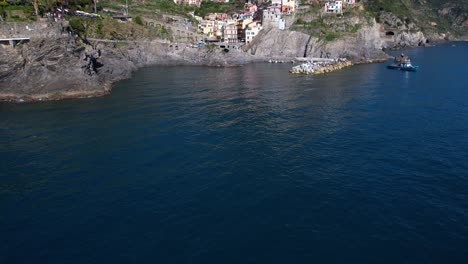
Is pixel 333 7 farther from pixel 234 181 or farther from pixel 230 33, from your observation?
pixel 234 181

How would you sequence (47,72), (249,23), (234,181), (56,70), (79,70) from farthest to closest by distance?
(249,23)
(79,70)
(56,70)
(47,72)
(234,181)

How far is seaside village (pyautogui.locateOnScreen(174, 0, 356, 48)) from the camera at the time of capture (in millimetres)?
128500

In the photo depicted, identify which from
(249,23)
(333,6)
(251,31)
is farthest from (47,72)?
(333,6)

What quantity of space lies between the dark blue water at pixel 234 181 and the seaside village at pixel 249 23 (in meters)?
73.9

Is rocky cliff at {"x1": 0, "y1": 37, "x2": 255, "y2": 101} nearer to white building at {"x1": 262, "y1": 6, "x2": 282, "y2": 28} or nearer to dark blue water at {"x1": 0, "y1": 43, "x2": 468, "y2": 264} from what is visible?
dark blue water at {"x1": 0, "y1": 43, "x2": 468, "y2": 264}

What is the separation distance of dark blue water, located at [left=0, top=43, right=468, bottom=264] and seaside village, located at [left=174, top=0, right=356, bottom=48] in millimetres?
73932

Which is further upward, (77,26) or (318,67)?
(77,26)

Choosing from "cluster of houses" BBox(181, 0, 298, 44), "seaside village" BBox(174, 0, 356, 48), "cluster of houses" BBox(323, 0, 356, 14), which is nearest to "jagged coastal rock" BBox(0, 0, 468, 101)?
"seaside village" BBox(174, 0, 356, 48)

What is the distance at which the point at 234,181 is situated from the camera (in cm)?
3288

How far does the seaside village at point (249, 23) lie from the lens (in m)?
128

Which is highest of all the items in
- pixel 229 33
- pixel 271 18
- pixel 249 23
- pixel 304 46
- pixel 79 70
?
pixel 271 18

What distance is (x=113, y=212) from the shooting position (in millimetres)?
28047

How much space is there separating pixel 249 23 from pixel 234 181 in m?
113

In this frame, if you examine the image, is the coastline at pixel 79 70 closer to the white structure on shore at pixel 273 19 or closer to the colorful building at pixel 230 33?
the colorful building at pixel 230 33
